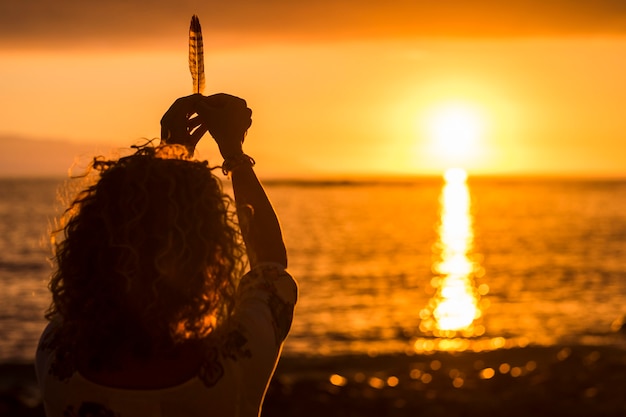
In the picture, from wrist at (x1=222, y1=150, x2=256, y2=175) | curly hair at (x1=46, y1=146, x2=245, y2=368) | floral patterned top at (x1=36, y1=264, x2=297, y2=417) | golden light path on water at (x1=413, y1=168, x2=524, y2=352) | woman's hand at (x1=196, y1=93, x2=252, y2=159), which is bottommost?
floral patterned top at (x1=36, y1=264, x2=297, y2=417)

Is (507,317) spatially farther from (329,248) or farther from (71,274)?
(329,248)

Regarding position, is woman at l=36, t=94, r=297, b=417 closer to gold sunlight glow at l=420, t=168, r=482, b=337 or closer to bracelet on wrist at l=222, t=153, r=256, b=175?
bracelet on wrist at l=222, t=153, r=256, b=175

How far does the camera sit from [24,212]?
103 m

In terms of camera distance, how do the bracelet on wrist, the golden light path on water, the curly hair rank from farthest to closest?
the golden light path on water, the bracelet on wrist, the curly hair

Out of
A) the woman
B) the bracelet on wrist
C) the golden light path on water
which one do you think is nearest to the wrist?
the bracelet on wrist

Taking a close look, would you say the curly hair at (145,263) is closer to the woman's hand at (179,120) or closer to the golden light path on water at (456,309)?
the woman's hand at (179,120)

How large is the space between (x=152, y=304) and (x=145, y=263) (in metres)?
0.11

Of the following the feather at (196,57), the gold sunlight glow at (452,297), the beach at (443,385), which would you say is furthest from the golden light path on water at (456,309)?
the feather at (196,57)

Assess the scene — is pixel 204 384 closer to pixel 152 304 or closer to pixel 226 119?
pixel 152 304

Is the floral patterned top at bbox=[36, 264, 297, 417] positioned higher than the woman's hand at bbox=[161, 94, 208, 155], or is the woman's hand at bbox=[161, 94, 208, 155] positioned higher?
the woman's hand at bbox=[161, 94, 208, 155]

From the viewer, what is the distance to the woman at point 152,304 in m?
2.53

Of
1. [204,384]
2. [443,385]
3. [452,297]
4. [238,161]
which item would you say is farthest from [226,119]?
[452,297]

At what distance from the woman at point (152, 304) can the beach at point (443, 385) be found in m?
9.49

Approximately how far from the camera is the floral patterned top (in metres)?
2.58
